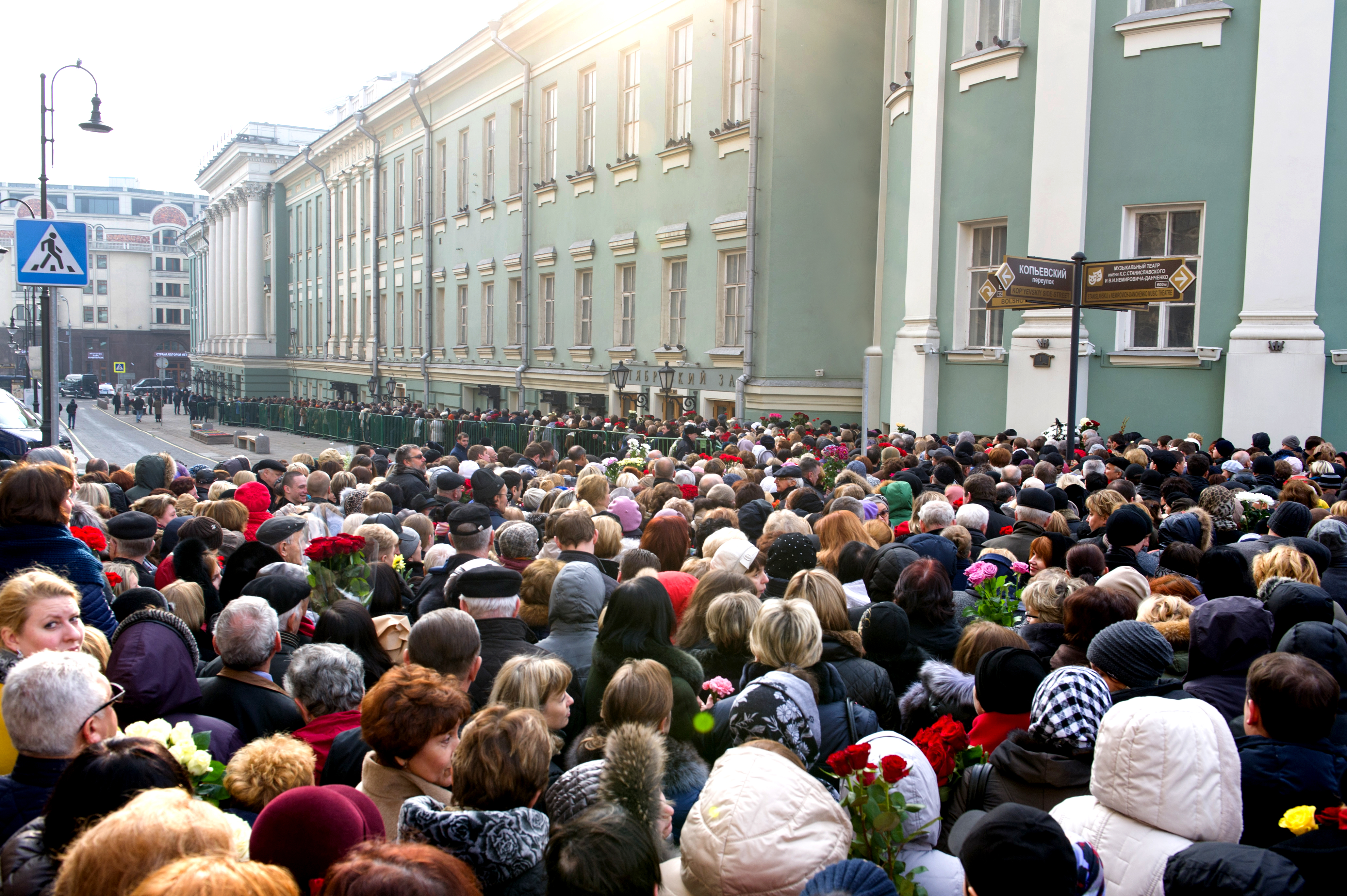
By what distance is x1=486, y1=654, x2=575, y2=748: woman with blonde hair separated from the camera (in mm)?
3709

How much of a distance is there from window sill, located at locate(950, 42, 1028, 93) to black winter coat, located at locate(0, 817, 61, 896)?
15.4m

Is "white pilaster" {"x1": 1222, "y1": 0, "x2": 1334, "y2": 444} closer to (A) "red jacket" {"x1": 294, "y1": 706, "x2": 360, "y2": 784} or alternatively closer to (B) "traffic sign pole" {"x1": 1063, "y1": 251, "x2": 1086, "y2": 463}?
(B) "traffic sign pole" {"x1": 1063, "y1": 251, "x2": 1086, "y2": 463}

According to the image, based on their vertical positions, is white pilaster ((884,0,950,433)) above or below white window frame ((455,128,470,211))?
below

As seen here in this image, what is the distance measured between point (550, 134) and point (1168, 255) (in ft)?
63.3

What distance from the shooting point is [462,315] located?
34844 mm

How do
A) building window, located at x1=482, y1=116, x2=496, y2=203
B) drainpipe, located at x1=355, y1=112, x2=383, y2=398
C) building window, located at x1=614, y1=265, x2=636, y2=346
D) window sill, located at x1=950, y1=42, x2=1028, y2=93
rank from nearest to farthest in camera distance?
1. window sill, located at x1=950, y1=42, x2=1028, y2=93
2. building window, located at x1=614, y1=265, x2=636, y2=346
3. building window, located at x1=482, y1=116, x2=496, y2=203
4. drainpipe, located at x1=355, y1=112, x2=383, y2=398

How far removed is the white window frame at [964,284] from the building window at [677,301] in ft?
25.8

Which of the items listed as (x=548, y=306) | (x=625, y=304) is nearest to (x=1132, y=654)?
(x=625, y=304)

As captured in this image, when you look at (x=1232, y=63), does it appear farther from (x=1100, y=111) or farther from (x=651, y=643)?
(x=651, y=643)

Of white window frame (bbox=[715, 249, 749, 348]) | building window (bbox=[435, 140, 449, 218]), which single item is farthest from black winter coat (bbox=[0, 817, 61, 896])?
building window (bbox=[435, 140, 449, 218])

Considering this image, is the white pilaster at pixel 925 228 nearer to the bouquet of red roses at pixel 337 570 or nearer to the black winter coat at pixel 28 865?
the bouquet of red roses at pixel 337 570

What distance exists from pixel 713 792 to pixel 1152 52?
552 inches

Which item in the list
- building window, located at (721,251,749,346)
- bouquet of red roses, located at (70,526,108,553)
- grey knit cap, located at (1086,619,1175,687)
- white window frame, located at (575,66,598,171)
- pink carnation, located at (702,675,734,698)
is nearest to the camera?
grey knit cap, located at (1086,619,1175,687)

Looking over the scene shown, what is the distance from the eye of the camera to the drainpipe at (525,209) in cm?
2888
